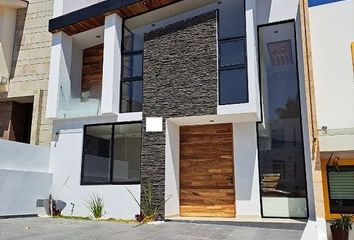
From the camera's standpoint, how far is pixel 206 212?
36.8 ft

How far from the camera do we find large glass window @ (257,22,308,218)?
1018cm

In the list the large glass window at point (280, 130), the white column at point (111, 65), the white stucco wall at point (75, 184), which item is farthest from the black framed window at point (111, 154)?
the large glass window at point (280, 130)

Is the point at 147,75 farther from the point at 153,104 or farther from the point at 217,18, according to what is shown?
the point at 217,18

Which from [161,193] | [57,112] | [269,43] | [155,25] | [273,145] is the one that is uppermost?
[155,25]

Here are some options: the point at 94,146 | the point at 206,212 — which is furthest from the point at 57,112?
the point at 206,212

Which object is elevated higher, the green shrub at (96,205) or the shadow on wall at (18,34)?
the shadow on wall at (18,34)

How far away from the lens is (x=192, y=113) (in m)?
10.7

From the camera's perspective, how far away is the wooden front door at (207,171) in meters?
11.1

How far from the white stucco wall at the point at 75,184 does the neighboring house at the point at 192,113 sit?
37 millimetres

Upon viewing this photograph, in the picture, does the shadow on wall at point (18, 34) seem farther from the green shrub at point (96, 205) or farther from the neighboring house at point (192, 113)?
the green shrub at point (96, 205)

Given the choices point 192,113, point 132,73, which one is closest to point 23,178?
point 132,73

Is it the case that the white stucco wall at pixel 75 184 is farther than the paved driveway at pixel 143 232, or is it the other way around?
the white stucco wall at pixel 75 184

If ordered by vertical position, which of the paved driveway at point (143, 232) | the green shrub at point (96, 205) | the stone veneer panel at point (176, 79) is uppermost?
the stone veneer panel at point (176, 79)

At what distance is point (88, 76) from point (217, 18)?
6142mm
